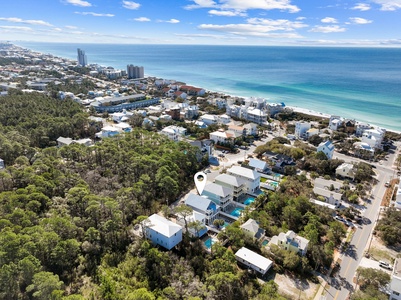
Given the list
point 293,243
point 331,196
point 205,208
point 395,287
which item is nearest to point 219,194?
point 205,208

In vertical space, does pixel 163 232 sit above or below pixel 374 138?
below

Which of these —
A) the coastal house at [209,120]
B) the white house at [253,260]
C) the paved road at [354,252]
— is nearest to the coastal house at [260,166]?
the paved road at [354,252]

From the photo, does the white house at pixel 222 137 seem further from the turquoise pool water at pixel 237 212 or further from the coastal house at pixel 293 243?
the coastal house at pixel 293 243

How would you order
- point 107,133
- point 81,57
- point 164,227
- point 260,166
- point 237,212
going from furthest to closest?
point 81,57
point 107,133
point 260,166
point 237,212
point 164,227

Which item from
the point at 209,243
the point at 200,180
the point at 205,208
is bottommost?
the point at 209,243

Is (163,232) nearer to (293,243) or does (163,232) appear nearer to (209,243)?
(209,243)

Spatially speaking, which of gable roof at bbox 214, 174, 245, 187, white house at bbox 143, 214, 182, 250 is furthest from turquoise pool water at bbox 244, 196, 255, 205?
white house at bbox 143, 214, 182, 250

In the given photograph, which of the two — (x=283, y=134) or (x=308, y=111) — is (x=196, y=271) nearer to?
(x=283, y=134)
